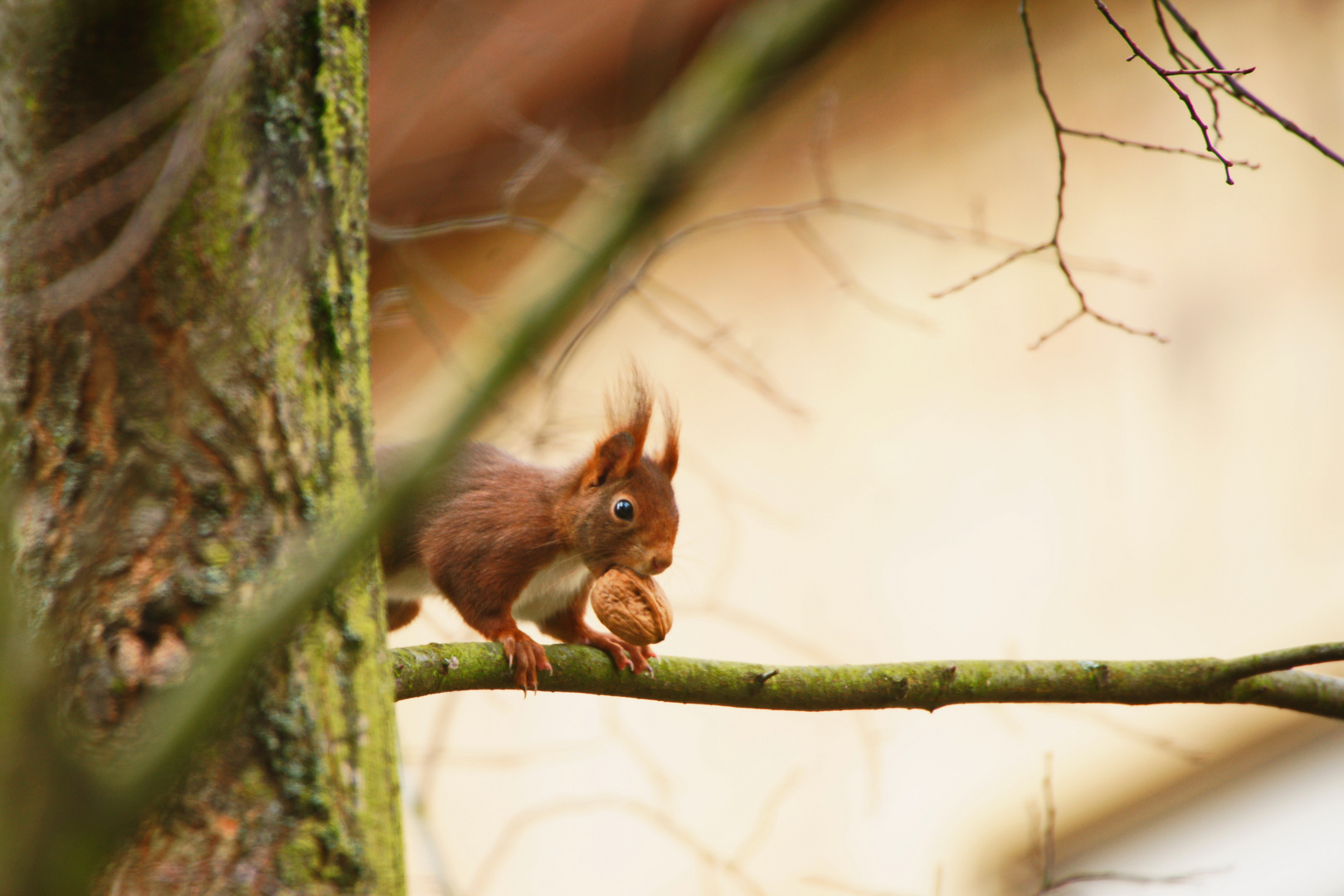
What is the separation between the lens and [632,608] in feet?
5.45

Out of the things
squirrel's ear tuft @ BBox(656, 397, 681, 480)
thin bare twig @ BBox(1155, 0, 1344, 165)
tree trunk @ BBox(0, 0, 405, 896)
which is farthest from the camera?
squirrel's ear tuft @ BBox(656, 397, 681, 480)

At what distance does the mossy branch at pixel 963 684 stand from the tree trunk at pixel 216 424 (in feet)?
1.38

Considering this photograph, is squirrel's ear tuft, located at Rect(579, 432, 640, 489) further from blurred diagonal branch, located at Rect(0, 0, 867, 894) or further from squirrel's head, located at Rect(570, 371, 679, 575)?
blurred diagonal branch, located at Rect(0, 0, 867, 894)

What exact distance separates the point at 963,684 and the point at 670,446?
0.81m

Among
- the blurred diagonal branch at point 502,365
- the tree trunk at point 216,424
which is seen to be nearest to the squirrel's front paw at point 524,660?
the tree trunk at point 216,424

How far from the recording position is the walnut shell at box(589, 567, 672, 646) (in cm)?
162

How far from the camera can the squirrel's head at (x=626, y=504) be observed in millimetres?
1893

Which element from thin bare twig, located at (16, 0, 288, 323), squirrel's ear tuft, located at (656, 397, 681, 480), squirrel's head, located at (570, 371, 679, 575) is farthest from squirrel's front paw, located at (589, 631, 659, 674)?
thin bare twig, located at (16, 0, 288, 323)

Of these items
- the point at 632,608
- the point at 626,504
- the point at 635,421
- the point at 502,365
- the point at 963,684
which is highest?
the point at 635,421

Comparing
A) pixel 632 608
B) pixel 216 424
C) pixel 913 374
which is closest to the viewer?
pixel 216 424

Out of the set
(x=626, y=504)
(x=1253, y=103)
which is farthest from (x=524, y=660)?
(x=1253, y=103)

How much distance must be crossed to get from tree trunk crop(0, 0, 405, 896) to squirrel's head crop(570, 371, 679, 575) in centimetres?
87

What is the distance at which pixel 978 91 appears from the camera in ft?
11.3

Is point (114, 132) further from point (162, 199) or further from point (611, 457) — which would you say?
point (611, 457)
